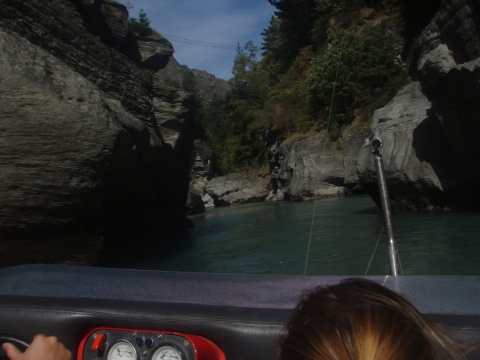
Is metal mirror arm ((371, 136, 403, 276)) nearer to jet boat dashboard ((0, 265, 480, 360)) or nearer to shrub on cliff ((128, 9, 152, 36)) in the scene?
jet boat dashboard ((0, 265, 480, 360))

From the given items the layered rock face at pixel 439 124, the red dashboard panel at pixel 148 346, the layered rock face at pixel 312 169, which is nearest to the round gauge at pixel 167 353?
the red dashboard panel at pixel 148 346

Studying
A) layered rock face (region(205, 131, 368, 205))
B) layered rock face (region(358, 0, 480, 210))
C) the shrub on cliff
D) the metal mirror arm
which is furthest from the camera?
the shrub on cliff

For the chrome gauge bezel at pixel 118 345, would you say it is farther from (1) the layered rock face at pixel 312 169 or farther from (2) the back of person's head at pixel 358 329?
(1) the layered rock face at pixel 312 169

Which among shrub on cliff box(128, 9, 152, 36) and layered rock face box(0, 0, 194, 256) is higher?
shrub on cliff box(128, 9, 152, 36)

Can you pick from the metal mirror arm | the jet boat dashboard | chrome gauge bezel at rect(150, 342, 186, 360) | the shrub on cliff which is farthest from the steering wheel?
the shrub on cliff

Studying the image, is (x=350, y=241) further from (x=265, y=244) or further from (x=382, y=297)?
(x=382, y=297)

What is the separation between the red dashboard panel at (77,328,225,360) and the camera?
1521 millimetres

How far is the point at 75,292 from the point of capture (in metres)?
1.79

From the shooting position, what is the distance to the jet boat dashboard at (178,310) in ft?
4.82

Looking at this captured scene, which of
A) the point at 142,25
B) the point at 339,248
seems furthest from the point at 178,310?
the point at 142,25

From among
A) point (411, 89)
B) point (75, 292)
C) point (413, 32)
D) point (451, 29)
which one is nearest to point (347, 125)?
point (413, 32)

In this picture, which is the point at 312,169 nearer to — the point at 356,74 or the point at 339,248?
the point at 356,74

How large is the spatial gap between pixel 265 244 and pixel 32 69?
4.20 meters

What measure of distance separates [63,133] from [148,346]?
5.80 metres
